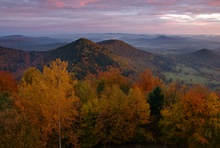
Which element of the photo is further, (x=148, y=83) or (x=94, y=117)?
(x=148, y=83)

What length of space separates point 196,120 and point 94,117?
1411 centimetres

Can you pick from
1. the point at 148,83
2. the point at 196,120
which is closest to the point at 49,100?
the point at 196,120

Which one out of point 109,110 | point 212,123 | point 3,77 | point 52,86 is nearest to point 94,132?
point 109,110

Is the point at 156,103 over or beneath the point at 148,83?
over

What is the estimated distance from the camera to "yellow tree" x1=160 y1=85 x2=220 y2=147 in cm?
2578

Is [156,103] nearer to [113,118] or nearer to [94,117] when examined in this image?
[113,118]

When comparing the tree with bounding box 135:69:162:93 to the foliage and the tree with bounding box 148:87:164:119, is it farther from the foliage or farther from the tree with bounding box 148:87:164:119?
the foliage

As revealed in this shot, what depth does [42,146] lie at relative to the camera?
2009 cm

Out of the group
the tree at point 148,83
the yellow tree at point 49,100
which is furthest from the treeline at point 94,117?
the tree at point 148,83

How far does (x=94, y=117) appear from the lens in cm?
3062

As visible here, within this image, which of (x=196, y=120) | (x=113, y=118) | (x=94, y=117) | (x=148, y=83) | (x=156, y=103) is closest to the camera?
(x=196, y=120)

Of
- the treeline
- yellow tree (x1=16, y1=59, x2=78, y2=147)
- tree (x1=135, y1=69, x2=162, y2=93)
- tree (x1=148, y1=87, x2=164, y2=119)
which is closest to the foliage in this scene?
the treeline

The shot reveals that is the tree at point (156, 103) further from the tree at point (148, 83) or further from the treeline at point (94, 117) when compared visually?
the tree at point (148, 83)

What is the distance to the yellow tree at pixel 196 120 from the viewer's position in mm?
25781
